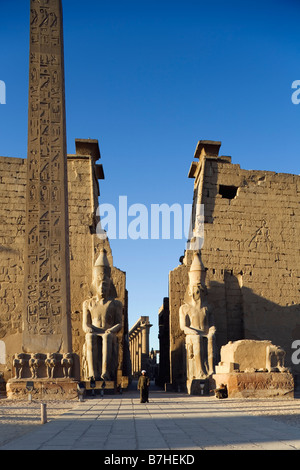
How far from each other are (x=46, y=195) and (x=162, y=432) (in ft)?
17.0

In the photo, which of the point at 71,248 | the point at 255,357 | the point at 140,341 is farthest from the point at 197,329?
the point at 140,341

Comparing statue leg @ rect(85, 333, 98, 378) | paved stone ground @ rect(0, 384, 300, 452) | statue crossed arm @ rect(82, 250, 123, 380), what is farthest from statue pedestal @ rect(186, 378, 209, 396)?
paved stone ground @ rect(0, 384, 300, 452)

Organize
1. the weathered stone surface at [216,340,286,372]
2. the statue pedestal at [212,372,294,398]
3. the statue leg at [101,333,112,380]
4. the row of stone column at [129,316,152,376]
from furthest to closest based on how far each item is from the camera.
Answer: the row of stone column at [129,316,152,376] → the statue leg at [101,333,112,380] → the weathered stone surface at [216,340,286,372] → the statue pedestal at [212,372,294,398]

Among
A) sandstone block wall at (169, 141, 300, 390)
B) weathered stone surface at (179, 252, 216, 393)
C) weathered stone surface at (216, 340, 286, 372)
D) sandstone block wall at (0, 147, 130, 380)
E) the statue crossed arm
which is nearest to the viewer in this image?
weathered stone surface at (216, 340, 286, 372)

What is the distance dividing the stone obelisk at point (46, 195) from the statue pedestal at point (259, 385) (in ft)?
9.03

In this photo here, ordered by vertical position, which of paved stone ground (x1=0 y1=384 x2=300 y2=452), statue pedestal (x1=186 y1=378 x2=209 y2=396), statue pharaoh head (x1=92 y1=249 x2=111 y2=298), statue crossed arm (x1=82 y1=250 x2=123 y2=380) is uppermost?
statue pharaoh head (x1=92 y1=249 x2=111 y2=298)

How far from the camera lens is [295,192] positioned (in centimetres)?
1475

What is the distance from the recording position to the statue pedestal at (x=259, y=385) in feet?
27.5

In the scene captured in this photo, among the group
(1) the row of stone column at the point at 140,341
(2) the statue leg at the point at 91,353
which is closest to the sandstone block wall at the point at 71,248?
(2) the statue leg at the point at 91,353

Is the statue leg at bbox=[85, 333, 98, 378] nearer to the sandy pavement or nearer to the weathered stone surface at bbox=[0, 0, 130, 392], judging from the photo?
the weathered stone surface at bbox=[0, 0, 130, 392]

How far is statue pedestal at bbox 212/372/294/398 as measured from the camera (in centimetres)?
837

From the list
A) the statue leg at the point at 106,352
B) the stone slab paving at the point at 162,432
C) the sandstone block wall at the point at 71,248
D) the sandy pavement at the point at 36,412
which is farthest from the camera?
the sandstone block wall at the point at 71,248

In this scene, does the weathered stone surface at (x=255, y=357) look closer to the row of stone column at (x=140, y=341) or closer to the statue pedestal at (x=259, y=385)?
the statue pedestal at (x=259, y=385)

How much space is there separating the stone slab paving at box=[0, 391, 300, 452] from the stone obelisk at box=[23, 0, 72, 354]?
7.76ft
